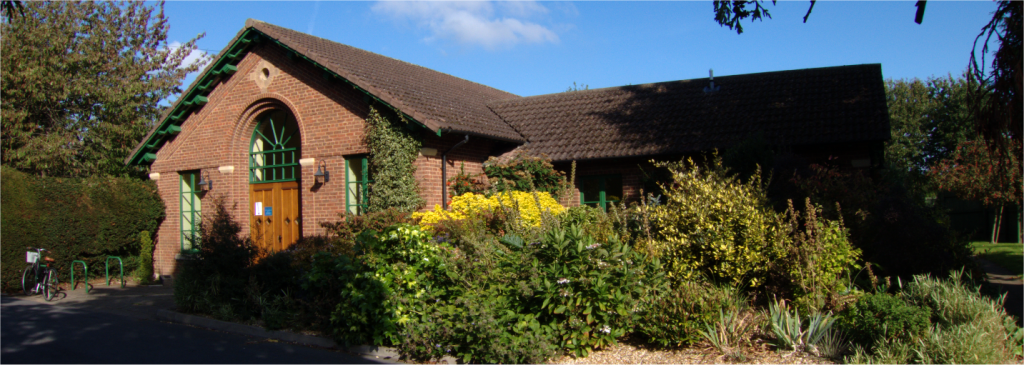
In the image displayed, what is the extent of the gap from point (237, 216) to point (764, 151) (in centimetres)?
1189

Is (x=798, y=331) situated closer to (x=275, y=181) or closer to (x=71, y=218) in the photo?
(x=275, y=181)

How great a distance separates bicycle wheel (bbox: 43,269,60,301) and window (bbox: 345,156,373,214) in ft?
19.2

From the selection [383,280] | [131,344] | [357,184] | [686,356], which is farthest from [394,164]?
[686,356]

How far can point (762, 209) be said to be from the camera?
290 inches

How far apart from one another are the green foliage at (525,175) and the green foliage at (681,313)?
6.47m

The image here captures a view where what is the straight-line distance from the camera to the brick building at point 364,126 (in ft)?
40.5

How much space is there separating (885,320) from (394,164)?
883cm

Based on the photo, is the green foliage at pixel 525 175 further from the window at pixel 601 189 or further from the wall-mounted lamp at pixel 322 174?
the wall-mounted lamp at pixel 322 174

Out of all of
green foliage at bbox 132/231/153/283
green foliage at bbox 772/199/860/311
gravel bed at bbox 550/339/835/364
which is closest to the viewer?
gravel bed at bbox 550/339/835/364

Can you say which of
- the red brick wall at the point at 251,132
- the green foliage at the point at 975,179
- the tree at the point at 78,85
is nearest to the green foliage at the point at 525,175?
the red brick wall at the point at 251,132

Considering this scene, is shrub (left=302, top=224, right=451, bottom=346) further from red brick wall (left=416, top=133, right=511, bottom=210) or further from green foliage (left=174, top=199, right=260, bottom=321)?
red brick wall (left=416, top=133, right=511, bottom=210)

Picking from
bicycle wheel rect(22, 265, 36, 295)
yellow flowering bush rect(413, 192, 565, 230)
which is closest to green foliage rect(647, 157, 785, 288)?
yellow flowering bush rect(413, 192, 565, 230)

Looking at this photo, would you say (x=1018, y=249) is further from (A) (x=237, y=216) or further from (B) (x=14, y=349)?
(B) (x=14, y=349)

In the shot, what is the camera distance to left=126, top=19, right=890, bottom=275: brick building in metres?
12.3
